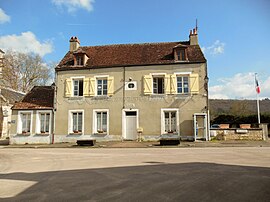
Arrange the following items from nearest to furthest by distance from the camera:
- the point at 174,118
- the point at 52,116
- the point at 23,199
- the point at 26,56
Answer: the point at 23,199 < the point at 174,118 < the point at 52,116 < the point at 26,56

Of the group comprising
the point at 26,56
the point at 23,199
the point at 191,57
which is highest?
the point at 26,56

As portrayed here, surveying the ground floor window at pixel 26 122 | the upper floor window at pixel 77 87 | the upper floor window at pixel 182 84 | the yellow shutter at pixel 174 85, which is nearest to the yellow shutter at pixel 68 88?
the upper floor window at pixel 77 87

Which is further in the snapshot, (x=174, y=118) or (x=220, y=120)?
(x=220, y=120)

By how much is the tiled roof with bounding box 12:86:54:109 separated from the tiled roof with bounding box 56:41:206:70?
298 cm

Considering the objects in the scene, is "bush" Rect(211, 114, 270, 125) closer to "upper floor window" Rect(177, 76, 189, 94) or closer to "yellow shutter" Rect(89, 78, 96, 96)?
"upper floor window" Rect(177, 76, 189, 94)

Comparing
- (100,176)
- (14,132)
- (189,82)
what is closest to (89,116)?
(14,132)

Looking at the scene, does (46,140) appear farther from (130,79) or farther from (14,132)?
(130,79)

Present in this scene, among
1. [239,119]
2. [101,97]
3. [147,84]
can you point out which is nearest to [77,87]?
[101,97]

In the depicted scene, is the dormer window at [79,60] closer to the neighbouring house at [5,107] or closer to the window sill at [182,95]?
the window sill at [182,95]

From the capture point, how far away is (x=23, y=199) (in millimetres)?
4711

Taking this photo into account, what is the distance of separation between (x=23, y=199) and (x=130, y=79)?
15.8 metres

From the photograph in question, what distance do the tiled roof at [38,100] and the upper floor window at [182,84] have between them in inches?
443

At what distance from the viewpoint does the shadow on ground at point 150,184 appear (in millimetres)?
4754

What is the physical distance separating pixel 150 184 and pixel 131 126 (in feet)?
45.2
